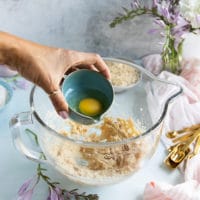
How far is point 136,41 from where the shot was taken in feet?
3.96

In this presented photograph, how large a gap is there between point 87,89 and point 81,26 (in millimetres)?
276

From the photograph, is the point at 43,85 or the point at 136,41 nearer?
the point at 43,85

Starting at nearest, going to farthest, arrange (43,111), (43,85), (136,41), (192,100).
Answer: (43,85) → (43,111) → (192,100) → (136,41)

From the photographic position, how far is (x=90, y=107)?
0.89m

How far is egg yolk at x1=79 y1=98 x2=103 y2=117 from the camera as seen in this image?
88 cm

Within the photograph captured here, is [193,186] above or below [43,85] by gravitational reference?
below

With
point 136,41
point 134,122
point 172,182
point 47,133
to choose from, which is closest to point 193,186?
point 172,182

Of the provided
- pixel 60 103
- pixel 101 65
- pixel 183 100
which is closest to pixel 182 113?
pixel 183 100

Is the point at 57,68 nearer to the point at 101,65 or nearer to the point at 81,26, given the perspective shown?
the point at 101,65

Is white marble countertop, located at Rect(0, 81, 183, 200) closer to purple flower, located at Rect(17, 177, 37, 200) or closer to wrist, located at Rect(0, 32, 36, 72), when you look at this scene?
purple flower, located at Rect(17, 177, 37, 200)

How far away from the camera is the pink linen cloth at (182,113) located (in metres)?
0.89

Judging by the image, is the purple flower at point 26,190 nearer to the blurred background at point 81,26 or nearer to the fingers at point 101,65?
the fingers at point 101,65

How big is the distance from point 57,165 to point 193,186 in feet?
0.79

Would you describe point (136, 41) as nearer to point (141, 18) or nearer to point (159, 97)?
point (141, 18)
